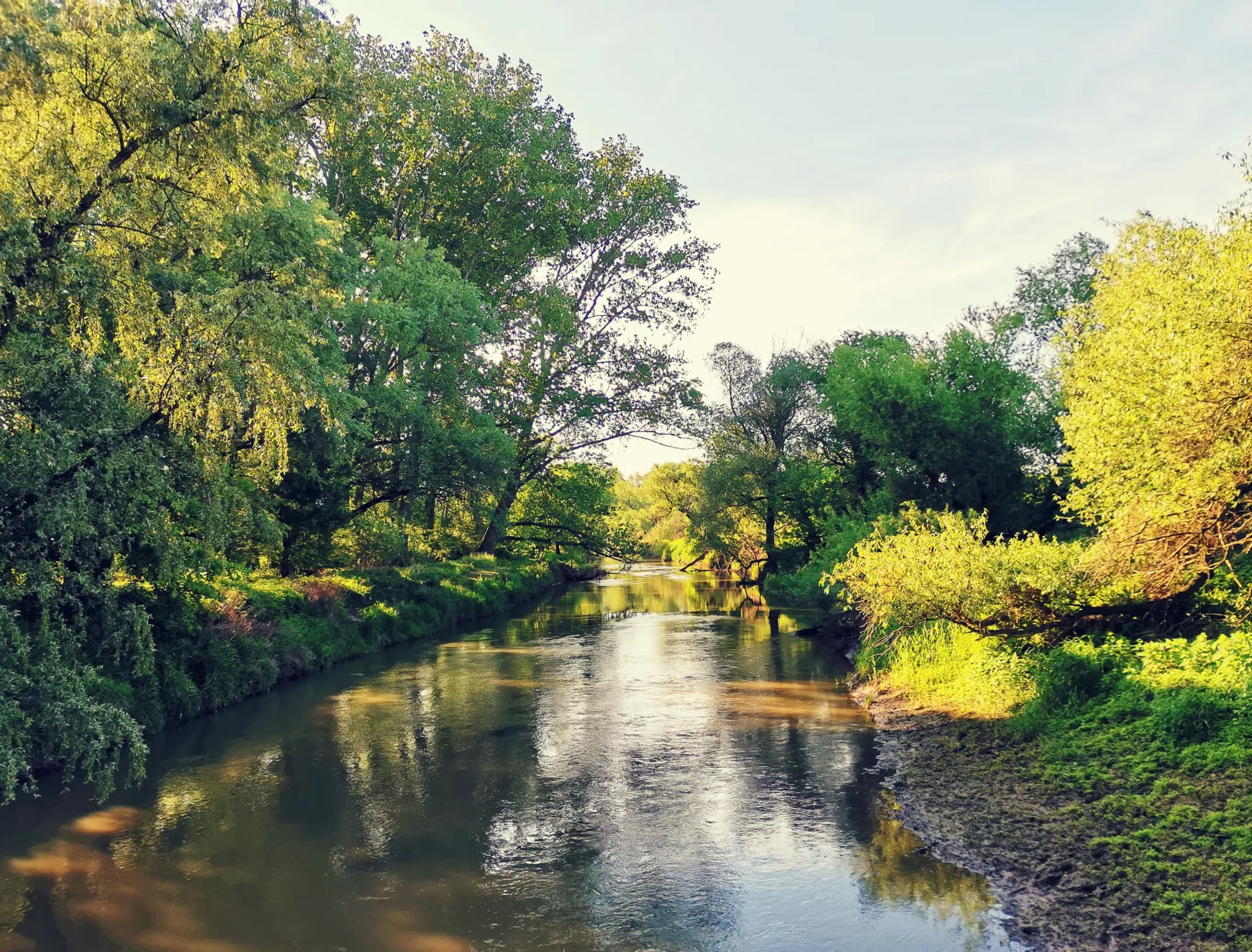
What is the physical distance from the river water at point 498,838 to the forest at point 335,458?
1.53m

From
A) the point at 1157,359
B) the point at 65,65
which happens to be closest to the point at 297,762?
the point at 65,65

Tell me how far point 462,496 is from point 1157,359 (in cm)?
2462

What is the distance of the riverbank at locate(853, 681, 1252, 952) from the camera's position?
796 centimetres

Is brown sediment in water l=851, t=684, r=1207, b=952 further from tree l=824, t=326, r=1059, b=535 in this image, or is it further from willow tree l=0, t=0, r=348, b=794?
tree l=824, t=326, r=1059, b=535

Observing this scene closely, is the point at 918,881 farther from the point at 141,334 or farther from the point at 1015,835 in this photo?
the point at 141,334

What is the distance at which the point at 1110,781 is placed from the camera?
1079cm

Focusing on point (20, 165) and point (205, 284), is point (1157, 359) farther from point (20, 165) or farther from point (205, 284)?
point (20, 165)

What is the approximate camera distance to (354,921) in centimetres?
924

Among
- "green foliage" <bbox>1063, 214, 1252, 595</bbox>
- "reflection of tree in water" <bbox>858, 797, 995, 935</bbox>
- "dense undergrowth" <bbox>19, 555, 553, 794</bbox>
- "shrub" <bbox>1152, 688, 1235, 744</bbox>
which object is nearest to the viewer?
"reflection of tree in water" <bbox>858, 797, 995, 935</bbox>

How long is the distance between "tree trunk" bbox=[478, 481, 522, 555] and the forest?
5086 mm

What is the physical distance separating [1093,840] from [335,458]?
876 inches

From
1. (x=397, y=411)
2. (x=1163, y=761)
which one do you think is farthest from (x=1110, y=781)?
(x=397, y=411)

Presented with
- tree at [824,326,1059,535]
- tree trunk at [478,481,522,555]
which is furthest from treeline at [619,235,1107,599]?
tree trunk at [478,481,522,555]

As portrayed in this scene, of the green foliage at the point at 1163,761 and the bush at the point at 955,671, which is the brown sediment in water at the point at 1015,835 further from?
the bush at the point at 955,671
